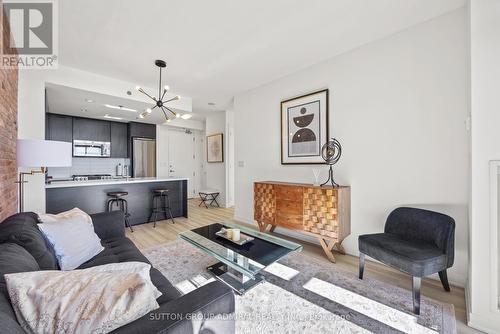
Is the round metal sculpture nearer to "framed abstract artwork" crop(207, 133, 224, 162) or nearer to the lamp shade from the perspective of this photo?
the lamp shade

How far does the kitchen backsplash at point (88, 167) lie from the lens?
532 centimetres

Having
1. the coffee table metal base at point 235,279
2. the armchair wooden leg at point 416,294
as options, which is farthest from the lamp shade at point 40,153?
the armchair wooden leg at point 416,294

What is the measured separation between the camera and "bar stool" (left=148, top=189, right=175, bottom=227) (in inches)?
171

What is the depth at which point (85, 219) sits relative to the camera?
1962 mm

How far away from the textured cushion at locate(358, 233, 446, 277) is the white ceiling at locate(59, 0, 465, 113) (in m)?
2.23

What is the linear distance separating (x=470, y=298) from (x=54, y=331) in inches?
99.8

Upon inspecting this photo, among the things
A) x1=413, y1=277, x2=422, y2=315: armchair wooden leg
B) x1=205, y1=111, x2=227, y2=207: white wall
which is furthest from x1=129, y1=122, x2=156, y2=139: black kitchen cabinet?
x1=413, y1=277, x2=422, y2=315: armchair wooden leg

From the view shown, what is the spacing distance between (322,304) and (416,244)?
102 cm

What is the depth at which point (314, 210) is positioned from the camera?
108 inches

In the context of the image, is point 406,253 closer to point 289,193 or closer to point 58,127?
point 289,193

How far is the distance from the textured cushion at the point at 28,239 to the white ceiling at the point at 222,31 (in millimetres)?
1961

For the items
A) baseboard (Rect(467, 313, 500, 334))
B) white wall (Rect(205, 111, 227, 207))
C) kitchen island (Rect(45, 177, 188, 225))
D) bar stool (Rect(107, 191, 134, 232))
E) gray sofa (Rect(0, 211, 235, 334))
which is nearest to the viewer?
gray sofa (Rect(0, 211, 235, 334))

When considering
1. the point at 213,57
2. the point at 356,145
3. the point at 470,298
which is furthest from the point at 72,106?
the point at 470,298

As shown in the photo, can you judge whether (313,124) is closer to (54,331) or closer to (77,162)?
(54,331)
